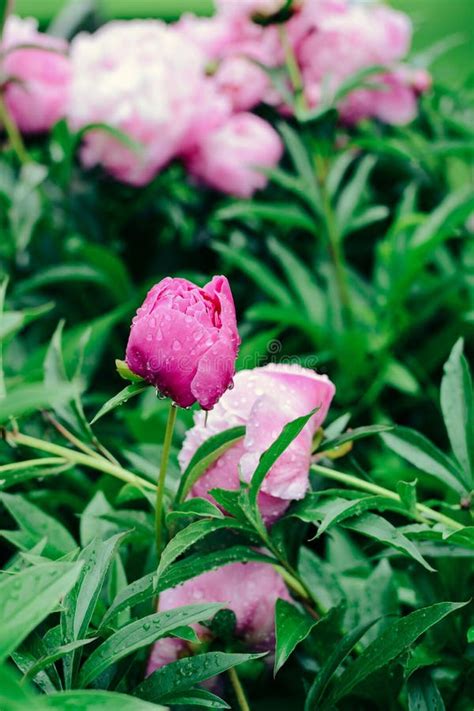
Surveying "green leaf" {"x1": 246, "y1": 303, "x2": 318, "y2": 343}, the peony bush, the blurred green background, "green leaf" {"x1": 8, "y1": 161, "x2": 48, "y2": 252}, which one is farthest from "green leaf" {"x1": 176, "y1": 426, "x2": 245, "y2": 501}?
the blurred green background

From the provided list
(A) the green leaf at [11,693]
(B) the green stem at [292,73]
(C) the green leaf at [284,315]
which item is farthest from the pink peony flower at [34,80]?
(A) the green leaf at [11,693]

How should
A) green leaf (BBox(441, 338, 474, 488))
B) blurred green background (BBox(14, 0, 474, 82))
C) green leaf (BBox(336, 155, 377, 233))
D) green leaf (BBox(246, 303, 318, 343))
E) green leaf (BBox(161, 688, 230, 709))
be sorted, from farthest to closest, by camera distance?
1. blurred green background (BBox(14, 0, 474, 82))
2. green leaf (BBox(336, 155, 377, 233))
3. green leaf (BBox(246, 303, 318, 343))
4. green leaf (BBox(441, 338, 474, 488))
5. green leaf (BBox(161, 688, 230, 709))

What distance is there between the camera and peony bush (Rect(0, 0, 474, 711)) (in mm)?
383

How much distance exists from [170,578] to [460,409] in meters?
0.19

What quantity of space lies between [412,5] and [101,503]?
3796mm

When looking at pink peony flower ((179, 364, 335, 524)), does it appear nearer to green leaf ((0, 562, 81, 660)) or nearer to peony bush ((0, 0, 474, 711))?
peony bush ((0, 0, 474, 711))

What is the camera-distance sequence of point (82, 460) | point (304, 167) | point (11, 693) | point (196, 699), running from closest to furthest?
point (11, 693)
point (196, 699)
point (82, 460)
point (304, 167)

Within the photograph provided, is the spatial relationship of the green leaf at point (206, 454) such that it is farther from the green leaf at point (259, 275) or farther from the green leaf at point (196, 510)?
the green leaf at point (259, 275)

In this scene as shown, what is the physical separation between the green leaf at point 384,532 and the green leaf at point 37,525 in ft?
0.54

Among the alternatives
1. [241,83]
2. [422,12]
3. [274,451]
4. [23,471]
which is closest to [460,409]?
[274,451]

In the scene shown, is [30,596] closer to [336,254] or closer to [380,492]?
[380,492]

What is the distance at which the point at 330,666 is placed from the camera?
41 centimetres

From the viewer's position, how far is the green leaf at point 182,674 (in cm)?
37

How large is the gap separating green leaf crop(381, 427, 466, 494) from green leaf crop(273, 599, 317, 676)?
4.1 inches
